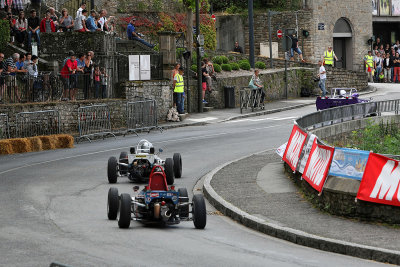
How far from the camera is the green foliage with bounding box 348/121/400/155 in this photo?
2136 cm

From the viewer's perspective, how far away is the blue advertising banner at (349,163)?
1569 centimetres

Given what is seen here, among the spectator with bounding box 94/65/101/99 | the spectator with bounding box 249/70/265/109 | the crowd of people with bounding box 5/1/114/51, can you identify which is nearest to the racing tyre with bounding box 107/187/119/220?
the spectator with bounding box 94/65/101/99

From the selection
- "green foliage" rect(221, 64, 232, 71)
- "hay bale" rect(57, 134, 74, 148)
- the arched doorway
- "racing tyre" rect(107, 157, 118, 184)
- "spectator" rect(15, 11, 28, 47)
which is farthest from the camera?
the arched doorway

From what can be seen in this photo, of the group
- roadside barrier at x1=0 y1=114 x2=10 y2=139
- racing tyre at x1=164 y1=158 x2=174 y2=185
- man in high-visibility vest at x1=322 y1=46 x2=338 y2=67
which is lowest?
racing tyre at x1=164 y1=158 x2=174 y2=185

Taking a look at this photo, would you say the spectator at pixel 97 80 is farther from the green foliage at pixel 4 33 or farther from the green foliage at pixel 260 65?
the green foliage at pixel 260 65

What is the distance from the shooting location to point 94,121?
107 feet

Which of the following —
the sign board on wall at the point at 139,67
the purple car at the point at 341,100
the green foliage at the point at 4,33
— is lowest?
the purple car at the point at 341,100

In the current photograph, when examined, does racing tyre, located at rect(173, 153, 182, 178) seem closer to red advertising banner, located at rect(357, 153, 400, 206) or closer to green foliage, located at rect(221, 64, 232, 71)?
red advertising banner, located at rect(357, 153, 400, 206)

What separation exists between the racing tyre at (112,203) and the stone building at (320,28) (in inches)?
1638

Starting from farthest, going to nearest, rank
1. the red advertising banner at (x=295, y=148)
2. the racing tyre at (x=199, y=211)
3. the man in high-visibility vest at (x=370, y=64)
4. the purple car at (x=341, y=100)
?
the man in high-visibility vest at (x=370, y=64)
the purple car at (x=341, y=100)
the red advertising banner at (x=295, y=148)
the racing tyre at (x=199, y=211)

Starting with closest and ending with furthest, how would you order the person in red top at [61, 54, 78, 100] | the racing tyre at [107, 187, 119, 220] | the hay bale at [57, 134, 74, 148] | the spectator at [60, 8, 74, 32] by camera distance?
1. the racing tyre at [107, 187, 119, 220]
2. the hay bale at [57, 134, 74, 148]
3. the person in red top at [61, 54, 78, 100]
4. the spectator at [60, 8, 74, 32]

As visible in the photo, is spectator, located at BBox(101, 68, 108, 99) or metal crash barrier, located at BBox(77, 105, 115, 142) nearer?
metal crash barrier, located at BBox(77, 105, 115, 142)

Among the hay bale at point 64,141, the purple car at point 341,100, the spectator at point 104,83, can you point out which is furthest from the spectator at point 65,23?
the purple car at point 341,100

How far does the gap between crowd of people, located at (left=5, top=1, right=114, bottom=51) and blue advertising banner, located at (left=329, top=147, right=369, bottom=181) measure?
20879mm
